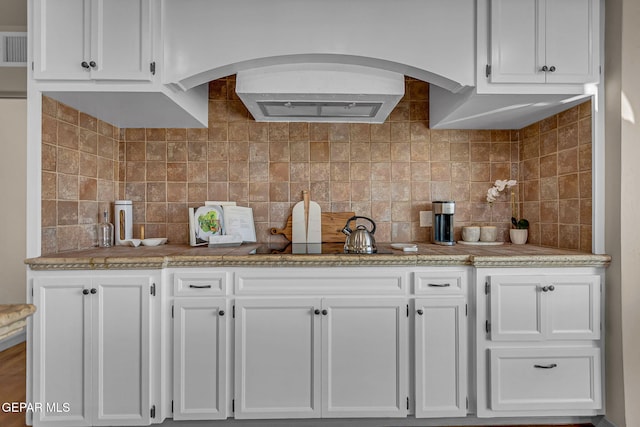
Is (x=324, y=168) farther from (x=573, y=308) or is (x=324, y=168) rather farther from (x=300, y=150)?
(x=573, y=308)

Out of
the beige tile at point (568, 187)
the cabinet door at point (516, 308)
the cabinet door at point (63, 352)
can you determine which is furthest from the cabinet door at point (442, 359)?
the cabinet door at point (63, 352)

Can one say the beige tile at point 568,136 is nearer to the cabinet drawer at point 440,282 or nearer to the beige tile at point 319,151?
the cabinet drawer at point 440,282

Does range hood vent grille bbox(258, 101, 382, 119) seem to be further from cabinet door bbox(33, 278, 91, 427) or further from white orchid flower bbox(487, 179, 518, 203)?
cabinet door bbox(33, 278, 91, 427)

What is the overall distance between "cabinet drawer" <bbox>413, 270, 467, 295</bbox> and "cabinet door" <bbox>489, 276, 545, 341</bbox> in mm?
152

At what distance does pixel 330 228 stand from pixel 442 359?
42.6 inches

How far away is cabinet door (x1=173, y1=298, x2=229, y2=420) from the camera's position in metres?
1.95

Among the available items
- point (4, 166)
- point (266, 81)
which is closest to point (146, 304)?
point (266, 81)

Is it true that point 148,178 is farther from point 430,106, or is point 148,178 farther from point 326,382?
point 430,106

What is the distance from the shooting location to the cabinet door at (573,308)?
1.98 meters

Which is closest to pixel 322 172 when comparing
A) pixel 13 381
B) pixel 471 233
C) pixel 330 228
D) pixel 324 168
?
pixel 324 168

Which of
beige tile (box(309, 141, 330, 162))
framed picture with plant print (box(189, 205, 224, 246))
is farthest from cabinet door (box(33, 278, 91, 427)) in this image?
beige tile (box(309, 141, 330, 162))

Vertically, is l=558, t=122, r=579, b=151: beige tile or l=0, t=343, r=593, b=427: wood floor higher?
l=558, t=122, r=579, b=151: beige tile

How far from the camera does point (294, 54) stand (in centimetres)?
194

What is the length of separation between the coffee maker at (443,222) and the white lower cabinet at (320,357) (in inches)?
30.0
